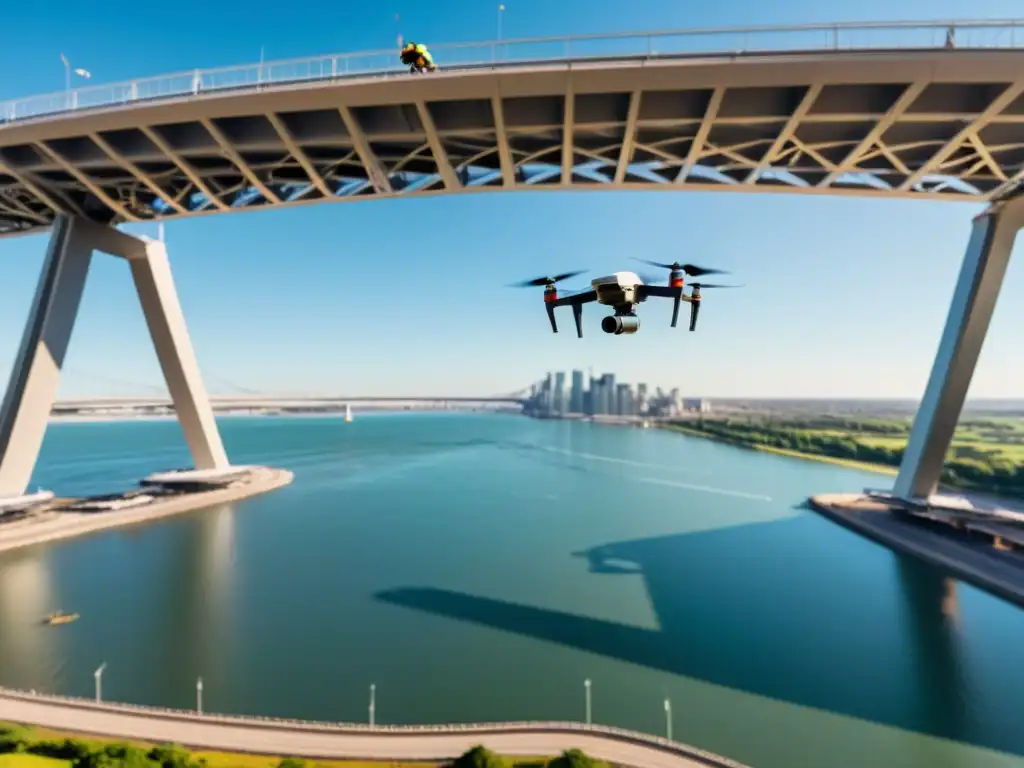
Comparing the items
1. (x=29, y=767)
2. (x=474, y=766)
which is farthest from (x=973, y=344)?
(x=29, y=767)

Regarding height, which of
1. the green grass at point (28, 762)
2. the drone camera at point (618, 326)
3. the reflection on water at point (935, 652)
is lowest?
the reflection on water at point (935, 652)

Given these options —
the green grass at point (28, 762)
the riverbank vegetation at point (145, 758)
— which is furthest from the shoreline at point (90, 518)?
the green grass at point (28, 762)

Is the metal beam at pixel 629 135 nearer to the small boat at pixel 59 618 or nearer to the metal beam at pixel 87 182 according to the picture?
the metal beam at pixel 87 182

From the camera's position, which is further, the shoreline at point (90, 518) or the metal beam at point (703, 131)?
the shoreline at point (90, 518)

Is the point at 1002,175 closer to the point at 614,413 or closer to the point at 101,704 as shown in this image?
the point at 101,704

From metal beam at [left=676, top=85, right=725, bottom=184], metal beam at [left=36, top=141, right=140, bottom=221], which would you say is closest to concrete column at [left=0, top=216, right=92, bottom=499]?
metal beam at [left=36, top=141, right=140, bottom=221]

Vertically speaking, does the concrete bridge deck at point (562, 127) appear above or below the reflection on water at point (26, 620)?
above

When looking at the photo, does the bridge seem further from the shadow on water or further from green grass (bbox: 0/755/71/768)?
green grass (bbox: 0/755/71/768)
